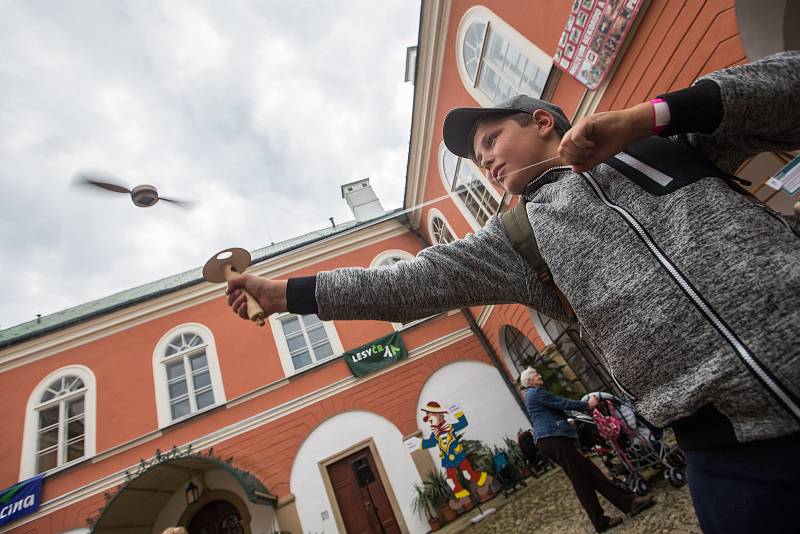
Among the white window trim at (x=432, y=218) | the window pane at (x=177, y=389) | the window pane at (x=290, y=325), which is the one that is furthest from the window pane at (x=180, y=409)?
the white window trim at (x=432, y=218)

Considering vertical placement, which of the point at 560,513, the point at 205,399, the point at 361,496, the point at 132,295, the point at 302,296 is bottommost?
the point at 560,513

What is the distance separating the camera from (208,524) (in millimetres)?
8383

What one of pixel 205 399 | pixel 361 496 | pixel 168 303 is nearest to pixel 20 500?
pixel 205 399

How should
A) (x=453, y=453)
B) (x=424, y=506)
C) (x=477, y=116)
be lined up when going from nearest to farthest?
(x=477, y=116) → (x=453, y=453) → (x=424, y=506)

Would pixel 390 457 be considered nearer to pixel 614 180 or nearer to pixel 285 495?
pixel 285 495

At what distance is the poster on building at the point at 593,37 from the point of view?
3.69 meters

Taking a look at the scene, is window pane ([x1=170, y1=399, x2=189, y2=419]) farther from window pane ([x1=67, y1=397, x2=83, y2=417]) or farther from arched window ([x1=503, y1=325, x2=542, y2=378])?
arched window ([x1=503, y1=325, x2=542, y2=378])

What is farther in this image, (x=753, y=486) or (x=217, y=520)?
(x=217, y=520)

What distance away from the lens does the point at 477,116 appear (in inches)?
57.2

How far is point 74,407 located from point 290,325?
17.9 feet

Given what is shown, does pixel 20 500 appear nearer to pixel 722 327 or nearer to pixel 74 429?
pixel 74 429

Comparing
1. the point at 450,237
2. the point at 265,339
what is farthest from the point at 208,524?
the point at 450,237

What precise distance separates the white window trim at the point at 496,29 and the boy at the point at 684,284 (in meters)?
4.39

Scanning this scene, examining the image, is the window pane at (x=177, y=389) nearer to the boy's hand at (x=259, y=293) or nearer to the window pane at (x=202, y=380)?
the window pane at (x=202, y=380)
